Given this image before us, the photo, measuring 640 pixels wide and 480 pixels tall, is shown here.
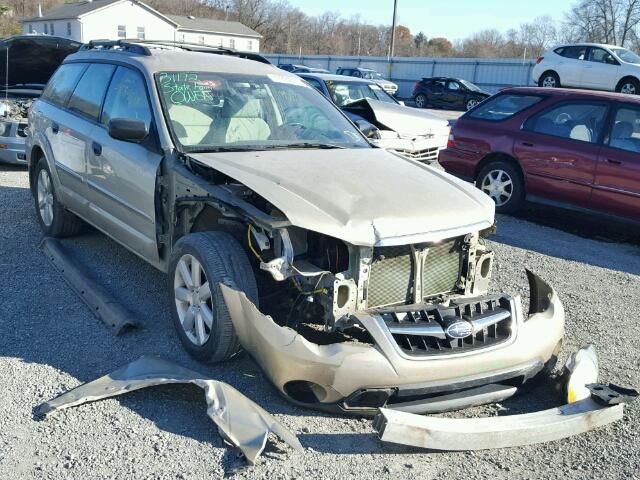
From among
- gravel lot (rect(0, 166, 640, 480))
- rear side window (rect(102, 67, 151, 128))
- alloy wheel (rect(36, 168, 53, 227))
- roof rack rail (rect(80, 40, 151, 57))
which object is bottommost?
gravel lot (rect(0, 166, 640, 480))

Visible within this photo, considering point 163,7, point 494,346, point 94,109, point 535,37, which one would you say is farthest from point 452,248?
point 163,7

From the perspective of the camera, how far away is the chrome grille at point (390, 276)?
3508mm

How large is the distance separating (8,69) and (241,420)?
8.89 m

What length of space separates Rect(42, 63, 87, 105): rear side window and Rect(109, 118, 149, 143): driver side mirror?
1834 millimetres

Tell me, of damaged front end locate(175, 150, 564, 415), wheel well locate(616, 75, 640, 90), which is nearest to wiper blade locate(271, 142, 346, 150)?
damaged front end locate(175, 150, 564, 415)

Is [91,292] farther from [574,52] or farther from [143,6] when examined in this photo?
[143,6]

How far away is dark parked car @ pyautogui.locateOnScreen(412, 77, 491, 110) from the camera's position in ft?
94.2

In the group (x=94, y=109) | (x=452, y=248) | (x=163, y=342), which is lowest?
(x=163, y=342)

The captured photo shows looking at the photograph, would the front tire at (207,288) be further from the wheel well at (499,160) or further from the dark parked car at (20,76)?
the dark parked car at (20,76)

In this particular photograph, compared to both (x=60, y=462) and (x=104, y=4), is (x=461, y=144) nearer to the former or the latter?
(x=60, y=462)

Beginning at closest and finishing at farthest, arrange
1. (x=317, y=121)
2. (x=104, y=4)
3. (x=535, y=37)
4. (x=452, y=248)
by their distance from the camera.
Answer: (x=452, y=248) < (x=317, y=121) < (x=104, y=4) < (x=535, y=37)

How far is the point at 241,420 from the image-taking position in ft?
10.5

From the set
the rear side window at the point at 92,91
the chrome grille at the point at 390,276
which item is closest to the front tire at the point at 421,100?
the rear side window at the point at 92,91

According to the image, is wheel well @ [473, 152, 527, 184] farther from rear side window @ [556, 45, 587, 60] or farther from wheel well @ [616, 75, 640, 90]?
rear side window @ [556, 45, 587, 60]
